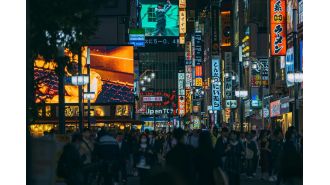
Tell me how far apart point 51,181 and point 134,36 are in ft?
265

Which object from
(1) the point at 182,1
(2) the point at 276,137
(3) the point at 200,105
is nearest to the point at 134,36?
(1) the point at 182,1

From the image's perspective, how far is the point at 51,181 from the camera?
52.6ft

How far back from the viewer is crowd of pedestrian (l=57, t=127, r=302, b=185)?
13.7m

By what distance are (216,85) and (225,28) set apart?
13.7 metres

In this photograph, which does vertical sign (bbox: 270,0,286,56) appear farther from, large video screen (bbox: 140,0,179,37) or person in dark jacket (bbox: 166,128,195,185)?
large video screen (bbox: 140,0,179,37)

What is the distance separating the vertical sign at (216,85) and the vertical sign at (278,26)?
37500 millimetres

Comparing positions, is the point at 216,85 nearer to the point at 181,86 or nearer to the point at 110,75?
the point at 110,75

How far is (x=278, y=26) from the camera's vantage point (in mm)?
59188

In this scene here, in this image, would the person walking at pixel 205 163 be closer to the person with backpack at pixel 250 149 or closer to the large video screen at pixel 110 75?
the person with backpack at pixel 250 149

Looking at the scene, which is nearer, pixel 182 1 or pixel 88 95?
pixel 88 95

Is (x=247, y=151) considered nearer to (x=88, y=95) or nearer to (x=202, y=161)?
(x=202, y=161)

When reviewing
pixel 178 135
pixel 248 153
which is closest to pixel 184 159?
pixel 178 135

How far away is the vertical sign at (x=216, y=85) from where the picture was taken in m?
98.2

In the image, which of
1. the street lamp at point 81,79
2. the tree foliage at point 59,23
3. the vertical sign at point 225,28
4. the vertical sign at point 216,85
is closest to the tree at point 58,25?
the tree foliage at point 59,23
